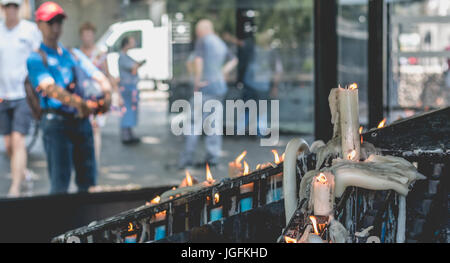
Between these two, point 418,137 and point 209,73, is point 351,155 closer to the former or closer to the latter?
point 418,137

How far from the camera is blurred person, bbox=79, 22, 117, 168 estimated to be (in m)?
6.18

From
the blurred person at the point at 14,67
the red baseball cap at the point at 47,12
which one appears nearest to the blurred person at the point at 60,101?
the red baseball cap at the point at 47,12

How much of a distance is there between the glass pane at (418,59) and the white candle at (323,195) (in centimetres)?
413

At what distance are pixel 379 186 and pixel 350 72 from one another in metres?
7.97

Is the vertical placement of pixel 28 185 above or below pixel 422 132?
below

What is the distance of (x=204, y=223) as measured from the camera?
8.51 ft

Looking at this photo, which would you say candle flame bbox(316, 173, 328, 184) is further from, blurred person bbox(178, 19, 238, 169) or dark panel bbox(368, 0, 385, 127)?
blurred person bbox(178, 19, 238, 169)

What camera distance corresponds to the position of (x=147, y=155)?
684cm

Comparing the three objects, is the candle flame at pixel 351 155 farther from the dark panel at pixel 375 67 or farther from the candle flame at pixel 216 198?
the dark panel at pixel 375 67

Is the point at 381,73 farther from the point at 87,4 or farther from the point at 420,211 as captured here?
the point at 420,211

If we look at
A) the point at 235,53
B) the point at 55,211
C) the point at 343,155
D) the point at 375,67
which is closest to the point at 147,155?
the point at 55,211

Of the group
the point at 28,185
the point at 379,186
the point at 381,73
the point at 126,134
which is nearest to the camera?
the point at 379,186

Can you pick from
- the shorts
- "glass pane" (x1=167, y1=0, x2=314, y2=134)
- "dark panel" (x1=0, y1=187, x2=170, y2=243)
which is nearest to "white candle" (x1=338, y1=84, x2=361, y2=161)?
"dark panel" (x1=0, y1=187, x2=170, y2=243)
